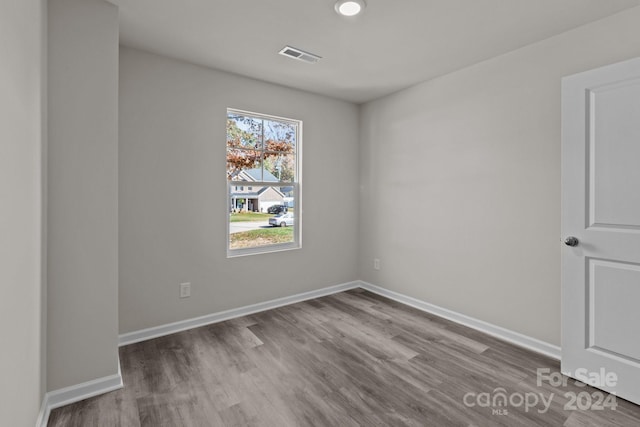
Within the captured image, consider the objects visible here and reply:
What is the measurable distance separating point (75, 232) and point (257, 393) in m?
1.52

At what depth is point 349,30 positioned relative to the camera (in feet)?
7.78

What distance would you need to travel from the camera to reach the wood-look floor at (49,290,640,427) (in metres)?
1.80

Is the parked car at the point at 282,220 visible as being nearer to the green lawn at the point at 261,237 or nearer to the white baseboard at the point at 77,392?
the green lawn at the point at 261,237

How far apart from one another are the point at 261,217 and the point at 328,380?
1.89 meters

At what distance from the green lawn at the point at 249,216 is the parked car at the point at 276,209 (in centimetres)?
6

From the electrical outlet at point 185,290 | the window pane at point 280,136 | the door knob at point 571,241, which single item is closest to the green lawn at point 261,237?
the electrical outlet at point 185,290

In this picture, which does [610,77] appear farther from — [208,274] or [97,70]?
[208,274]

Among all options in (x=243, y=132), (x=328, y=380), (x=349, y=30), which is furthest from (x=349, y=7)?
(x=328, y=380)

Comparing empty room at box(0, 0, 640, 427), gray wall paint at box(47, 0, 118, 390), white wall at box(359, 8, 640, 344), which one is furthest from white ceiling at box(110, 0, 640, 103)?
gray wall paint at box(47, 0, 118, 390)

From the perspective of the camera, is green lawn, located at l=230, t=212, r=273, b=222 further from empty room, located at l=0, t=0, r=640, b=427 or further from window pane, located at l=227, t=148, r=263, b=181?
window pane, located at l=227, t=148, r=263, b=181

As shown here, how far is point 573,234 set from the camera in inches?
84.8

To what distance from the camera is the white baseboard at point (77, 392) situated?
1830 millimetres

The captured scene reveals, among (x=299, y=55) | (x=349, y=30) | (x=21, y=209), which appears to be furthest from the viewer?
(x=299, y=55)

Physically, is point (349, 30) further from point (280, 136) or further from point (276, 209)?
point (276, 209)
